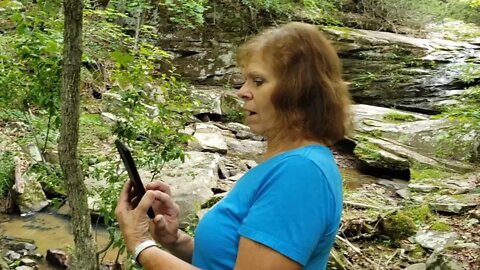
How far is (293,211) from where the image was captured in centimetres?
106

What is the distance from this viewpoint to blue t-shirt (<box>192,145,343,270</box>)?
3.47ft

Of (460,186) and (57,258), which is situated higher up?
(460,186)

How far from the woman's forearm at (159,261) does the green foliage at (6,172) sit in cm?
566

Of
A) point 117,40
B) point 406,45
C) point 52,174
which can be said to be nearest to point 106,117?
point 117,40

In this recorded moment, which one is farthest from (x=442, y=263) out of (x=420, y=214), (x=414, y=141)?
(x=414, y=141)

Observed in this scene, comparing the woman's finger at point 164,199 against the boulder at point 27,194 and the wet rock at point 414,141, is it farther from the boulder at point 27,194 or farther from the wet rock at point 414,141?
the wet rock at point 414,141

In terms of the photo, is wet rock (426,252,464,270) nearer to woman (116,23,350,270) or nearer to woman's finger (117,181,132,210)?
woman (116,23,350,270)

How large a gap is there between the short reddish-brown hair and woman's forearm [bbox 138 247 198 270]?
15.8 inches

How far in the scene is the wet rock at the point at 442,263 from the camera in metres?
3.39

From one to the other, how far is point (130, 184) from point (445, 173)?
7109 mm

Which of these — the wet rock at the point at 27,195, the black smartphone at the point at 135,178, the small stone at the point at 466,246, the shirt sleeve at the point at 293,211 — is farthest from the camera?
the wet rock at the point at 27,195

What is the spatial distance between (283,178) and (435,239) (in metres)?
3.53

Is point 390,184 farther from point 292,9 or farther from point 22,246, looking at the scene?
point 292,9

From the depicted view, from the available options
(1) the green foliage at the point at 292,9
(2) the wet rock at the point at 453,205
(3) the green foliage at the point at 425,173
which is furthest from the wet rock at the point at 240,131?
(2) the wet rock at the point at 453,205
